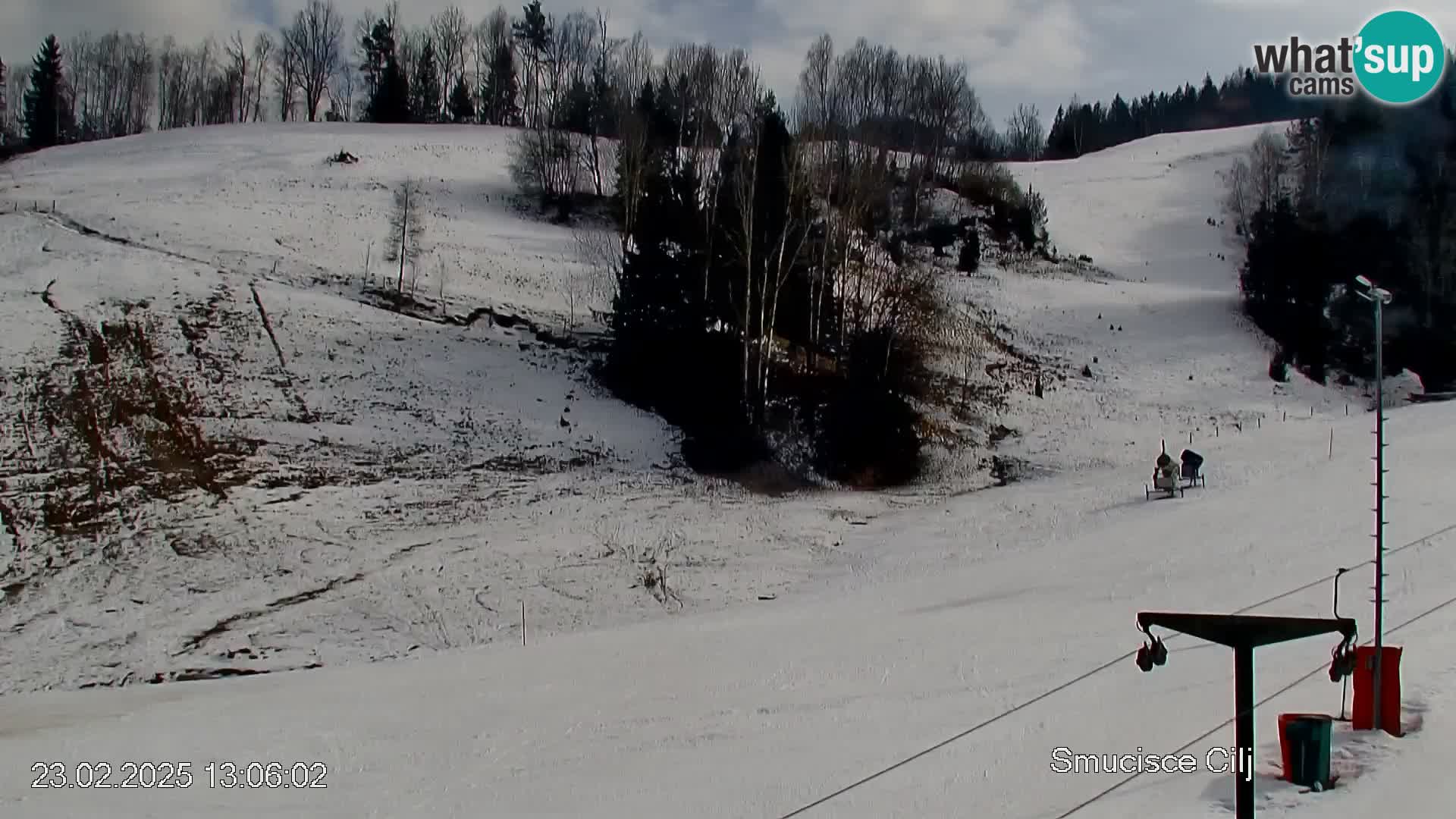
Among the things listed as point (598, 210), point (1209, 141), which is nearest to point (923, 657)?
point (598, 210)

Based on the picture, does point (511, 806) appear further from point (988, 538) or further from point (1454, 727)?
point (988, 538)

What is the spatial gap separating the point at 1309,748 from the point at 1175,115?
15789cm

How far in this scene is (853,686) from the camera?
1319 cm

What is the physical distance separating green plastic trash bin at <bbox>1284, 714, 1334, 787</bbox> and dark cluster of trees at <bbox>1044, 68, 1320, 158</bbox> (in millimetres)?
115263

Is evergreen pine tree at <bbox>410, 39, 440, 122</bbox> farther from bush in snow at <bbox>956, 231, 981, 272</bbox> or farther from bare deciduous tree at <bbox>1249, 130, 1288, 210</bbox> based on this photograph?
bare deciduous tree at <bbox>1249, 130, 1288, 210</bbox>

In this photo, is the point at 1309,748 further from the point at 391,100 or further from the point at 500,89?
the point at 500,89

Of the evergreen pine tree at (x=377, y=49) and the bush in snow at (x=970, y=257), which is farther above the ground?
the evergreen pine tree at (x=377, y=49)

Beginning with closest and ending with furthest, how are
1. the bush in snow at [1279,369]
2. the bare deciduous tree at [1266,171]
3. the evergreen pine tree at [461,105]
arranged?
1. the bush in snow at [1279,369]
2. the bare deciduous tree at [1266,171]
3. the evergreen pine tree at [461,105]

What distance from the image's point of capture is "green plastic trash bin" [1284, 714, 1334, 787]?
837 centimetres

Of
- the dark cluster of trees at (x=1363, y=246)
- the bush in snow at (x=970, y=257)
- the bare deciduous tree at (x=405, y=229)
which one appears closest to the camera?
the bare deciduous tree at (x=405, y=229)

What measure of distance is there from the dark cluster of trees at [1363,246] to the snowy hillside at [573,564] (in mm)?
2962

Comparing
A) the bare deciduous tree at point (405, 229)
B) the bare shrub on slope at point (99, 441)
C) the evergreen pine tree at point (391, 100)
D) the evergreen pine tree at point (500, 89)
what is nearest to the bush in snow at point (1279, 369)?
the bare deciduous tree at point (405, 229)

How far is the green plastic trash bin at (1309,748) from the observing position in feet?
27.5

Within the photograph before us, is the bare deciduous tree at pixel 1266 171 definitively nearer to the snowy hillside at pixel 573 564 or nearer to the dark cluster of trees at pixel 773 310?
the snowy hillside at pixel 573 564
